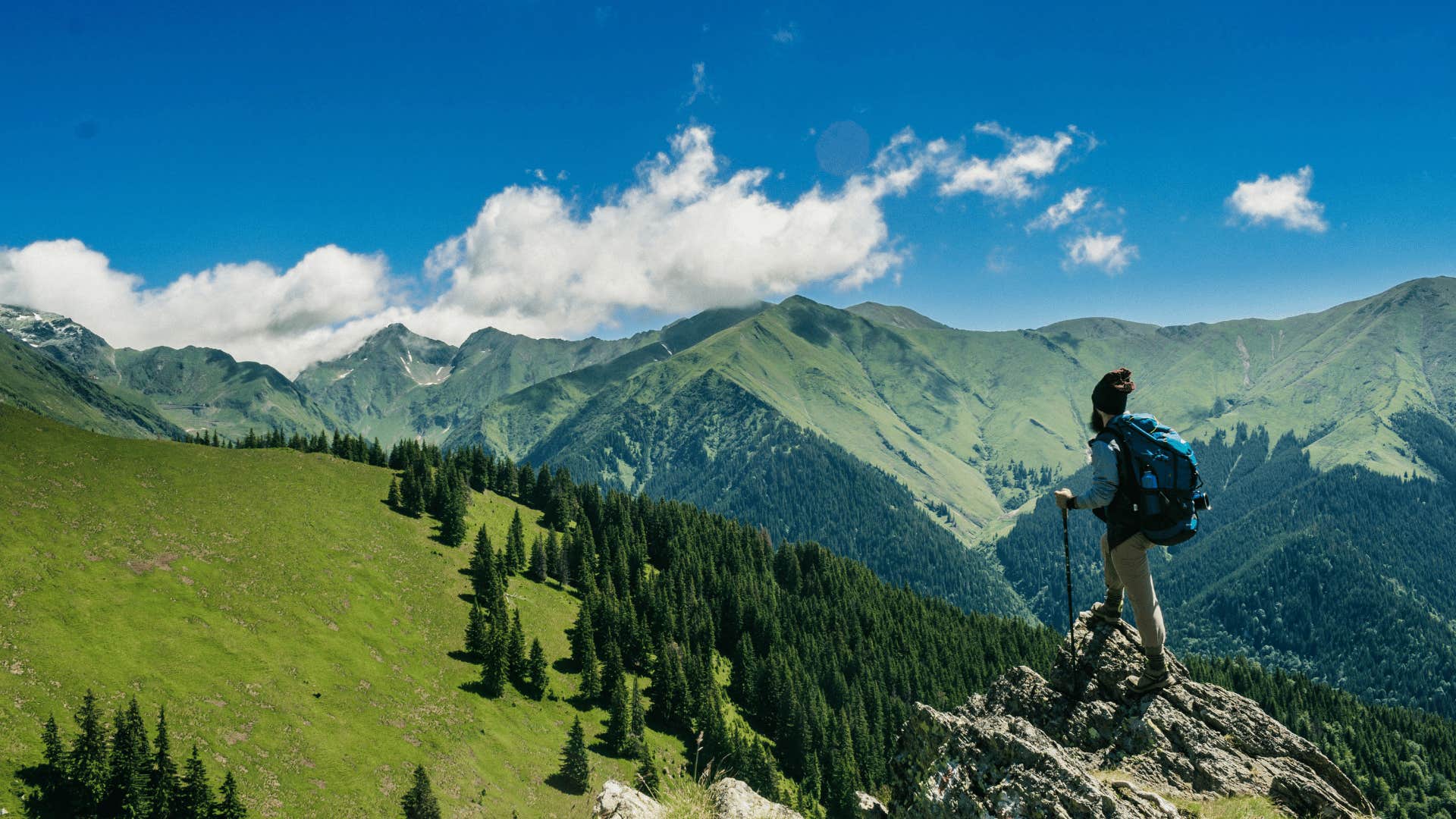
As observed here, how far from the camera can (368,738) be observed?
70062 mm

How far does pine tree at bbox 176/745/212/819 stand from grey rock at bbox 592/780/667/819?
59.8 meters

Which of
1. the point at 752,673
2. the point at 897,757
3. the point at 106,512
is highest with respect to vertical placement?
the point at 897,757

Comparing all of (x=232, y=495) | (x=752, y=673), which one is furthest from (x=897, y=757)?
(x=232, y=495)

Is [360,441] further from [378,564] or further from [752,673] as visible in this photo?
[752,673]

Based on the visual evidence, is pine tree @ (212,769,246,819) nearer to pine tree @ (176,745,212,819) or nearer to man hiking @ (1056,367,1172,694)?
pine tree @ (176,745,212,819)

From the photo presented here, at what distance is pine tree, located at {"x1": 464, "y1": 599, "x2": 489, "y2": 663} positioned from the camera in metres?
92.3

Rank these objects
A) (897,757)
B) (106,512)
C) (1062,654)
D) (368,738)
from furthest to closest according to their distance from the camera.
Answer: (106,512)
(368,738)
(1062,654)
(897,757)

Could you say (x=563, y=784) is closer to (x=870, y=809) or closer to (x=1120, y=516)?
(x=870, y=809)

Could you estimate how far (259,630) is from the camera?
78.2 metres

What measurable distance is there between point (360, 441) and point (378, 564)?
187 ft

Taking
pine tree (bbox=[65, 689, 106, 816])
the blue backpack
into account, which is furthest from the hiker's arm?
pine tree (bbox=[65, 689, 106, 816])

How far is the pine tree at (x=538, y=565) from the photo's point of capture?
4815 inches

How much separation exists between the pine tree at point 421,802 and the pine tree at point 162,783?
17091 millimetres

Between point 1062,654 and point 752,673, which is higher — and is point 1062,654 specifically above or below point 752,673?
above
